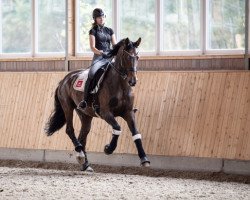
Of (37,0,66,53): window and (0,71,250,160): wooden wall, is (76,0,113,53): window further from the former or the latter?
(0,71,250,160): wooden wall

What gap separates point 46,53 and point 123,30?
5.40 feet

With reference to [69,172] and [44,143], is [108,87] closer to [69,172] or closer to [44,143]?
[69,172]

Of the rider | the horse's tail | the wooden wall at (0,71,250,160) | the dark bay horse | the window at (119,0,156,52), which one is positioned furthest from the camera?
the window at (119,0,156,52)

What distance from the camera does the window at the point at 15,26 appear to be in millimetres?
13398

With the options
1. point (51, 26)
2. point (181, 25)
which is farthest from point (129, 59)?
point (51, 26)

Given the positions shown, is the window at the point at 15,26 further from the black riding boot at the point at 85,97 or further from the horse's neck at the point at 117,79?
the horse's neck at the point at 117,79

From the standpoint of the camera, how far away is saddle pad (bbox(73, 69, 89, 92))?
10.8 meters

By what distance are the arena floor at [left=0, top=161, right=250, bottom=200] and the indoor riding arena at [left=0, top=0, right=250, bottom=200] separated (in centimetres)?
1

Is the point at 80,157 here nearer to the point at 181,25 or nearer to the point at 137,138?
the point at 137,138

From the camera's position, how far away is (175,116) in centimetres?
1085

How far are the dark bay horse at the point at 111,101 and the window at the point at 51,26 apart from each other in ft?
5.55

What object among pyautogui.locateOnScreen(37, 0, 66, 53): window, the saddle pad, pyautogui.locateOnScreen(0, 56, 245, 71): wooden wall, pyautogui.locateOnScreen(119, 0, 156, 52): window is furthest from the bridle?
pyautogui.locateOnScreen(37, 0, 66, 53): window

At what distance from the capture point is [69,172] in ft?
36.4

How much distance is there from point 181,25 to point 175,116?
1.64 metres
